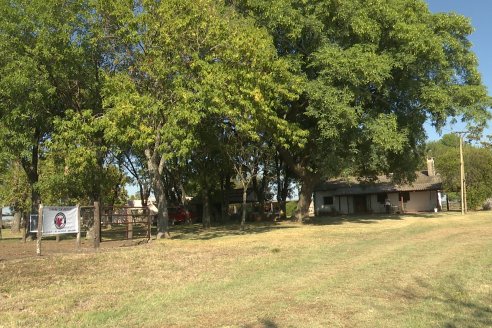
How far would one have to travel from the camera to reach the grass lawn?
7223 millimetres

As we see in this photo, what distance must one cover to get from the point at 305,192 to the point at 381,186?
68.8 ft

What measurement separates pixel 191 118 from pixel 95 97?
7941 mm

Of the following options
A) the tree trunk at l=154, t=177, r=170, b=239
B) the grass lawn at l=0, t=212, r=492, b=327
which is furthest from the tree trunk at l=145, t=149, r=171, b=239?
the grass lawn at l=0, t=212, r=492, b=327

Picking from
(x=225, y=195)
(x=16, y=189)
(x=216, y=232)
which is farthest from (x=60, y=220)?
(x=16, y=189)

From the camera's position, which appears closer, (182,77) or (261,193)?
(182,77)

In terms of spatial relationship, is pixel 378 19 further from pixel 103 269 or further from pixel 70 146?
pixel 103 269

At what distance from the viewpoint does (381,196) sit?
54938 millimetres

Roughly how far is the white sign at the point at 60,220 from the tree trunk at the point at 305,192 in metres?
20.8

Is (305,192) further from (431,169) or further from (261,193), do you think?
(431,169)

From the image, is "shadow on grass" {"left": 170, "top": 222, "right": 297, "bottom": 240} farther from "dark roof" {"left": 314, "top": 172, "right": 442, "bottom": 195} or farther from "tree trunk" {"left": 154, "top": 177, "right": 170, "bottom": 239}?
"dark roof" {"left": 314, "top": 172, "right": 442, "bottom": 195}

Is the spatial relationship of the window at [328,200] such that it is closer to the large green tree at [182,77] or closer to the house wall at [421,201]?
the house wall at [421,201]

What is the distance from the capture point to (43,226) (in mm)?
15812

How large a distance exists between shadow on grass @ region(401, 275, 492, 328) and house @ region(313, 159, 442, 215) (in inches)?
1673

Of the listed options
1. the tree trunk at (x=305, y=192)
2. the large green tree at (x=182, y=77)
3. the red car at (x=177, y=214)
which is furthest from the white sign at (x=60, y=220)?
the red car at (x=177, y=214)
